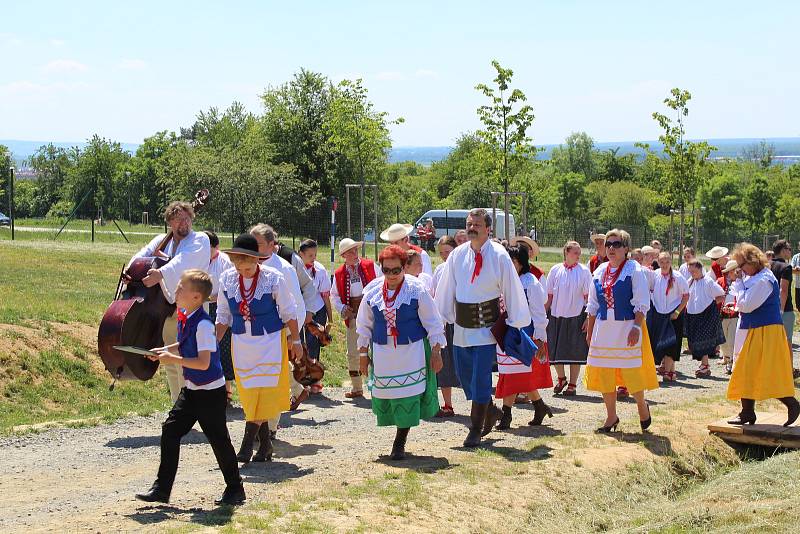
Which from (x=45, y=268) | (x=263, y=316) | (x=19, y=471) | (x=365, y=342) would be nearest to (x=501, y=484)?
(x=365, y=342)

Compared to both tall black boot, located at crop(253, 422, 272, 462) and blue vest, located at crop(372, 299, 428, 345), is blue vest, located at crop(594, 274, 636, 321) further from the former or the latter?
tall black boot, located at crop(253, 422, 272, 462)

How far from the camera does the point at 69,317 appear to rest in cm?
1373

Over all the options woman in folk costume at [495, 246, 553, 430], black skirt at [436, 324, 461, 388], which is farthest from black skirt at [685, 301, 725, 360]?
woman in folk costume at [495, 246, 553, 430]

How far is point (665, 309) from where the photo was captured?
1459 cm

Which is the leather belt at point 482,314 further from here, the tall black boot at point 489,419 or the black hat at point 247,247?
the black hat at point 247,247

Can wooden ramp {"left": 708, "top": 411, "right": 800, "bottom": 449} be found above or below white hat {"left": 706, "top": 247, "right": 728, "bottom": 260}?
below

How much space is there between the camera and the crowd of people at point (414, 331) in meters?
7.23

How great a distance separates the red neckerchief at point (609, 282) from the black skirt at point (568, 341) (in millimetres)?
2831

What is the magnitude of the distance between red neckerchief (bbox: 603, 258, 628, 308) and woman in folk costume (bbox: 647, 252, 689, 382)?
4768 mm

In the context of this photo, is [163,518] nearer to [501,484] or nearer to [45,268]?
[501,484]

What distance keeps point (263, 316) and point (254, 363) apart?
37 centimetres

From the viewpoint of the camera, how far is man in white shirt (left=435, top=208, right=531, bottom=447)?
927 cm

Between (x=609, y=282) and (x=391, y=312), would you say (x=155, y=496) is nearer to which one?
(x=391, y=312)

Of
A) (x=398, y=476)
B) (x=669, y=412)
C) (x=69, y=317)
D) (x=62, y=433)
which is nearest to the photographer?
(x=398, y=476)
